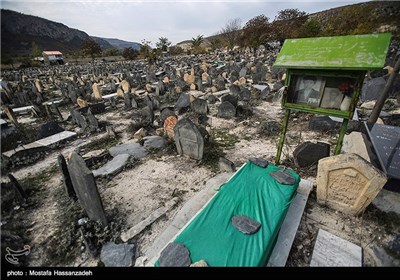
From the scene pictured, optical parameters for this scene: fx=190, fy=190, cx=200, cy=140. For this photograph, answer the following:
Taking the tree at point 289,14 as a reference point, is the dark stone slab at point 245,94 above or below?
below

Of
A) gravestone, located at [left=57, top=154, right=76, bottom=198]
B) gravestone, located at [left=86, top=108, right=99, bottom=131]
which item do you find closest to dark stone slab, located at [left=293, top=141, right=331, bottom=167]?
gravestone, located at [left=57, top=154, right=76, bottom=198]

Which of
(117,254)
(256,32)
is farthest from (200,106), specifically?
(256,32)

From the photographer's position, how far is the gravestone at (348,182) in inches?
119

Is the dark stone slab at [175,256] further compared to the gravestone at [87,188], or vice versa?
the gravestone at [87,188]

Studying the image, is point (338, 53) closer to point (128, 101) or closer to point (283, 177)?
point (283, 177)

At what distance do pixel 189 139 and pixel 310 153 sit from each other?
3003 mm

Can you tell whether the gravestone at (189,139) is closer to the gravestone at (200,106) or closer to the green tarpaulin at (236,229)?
the green tarpaulin at (236,229)

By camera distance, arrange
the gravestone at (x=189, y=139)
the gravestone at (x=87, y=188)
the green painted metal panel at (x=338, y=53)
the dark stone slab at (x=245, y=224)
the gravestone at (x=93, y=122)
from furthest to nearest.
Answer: the gravestone at (x=93, y=122) < the gravestone at (x=189, y=139) < the gravestone at (x=87, y=188) < the green painted metal panel at (x=338, y=53) < the dark stone slab at (x=245, y=224)

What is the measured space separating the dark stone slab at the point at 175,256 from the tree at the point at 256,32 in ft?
121

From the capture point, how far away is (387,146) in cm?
391

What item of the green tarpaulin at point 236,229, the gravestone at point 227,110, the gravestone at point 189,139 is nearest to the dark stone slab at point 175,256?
the green tarpaulin at point 236,229

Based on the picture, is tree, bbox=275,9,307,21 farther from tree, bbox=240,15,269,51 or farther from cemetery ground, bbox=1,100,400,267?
cemetery ground, bbox=1,100,400,267

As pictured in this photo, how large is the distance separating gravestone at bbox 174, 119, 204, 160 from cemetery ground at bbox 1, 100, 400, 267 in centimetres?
21
